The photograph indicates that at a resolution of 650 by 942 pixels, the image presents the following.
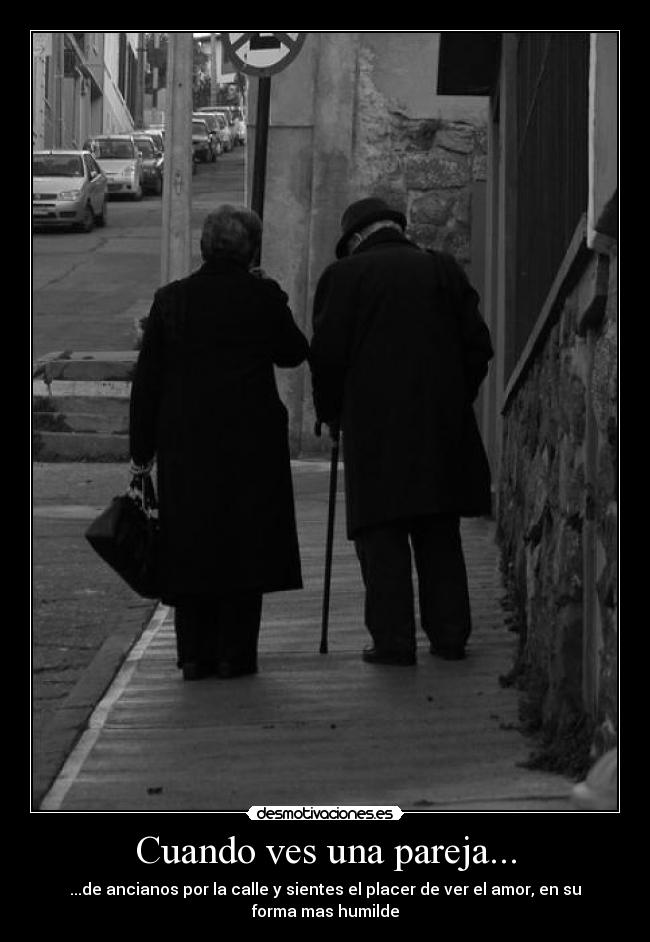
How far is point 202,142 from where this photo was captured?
6259cm

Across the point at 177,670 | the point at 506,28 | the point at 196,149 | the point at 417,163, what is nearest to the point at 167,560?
the point at 177,670

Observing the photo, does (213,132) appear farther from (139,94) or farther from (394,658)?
(394,658)

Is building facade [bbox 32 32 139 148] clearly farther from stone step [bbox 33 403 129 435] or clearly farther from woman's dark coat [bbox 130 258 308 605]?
woman's dark coat [bbox 130 258 308 605]

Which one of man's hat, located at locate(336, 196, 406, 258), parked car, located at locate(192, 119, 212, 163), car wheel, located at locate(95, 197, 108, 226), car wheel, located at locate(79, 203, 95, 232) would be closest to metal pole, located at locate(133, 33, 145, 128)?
parked car, located at locate(192, 119, 212, 163)

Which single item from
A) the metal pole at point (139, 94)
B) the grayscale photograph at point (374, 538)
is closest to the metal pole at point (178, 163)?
the grayscale photograph at point (374, 538)

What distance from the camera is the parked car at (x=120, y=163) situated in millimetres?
49281

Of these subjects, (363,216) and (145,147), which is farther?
(145,147)

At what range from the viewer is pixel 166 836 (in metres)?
4.57

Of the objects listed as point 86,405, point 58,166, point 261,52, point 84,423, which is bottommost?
point 84,423

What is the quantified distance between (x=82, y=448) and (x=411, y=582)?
8364mm

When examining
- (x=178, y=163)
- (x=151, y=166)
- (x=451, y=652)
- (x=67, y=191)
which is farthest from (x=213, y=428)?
(x=151, y=166)

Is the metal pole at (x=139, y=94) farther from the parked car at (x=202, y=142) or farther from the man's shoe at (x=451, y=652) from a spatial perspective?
the man's shoe at (x=451, y=652)

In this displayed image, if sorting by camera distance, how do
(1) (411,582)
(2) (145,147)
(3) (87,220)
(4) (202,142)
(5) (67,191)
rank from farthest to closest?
(4) (202,142), (2) (145,147), (3) (87,220), (5) (67,191), (1) (411,582)

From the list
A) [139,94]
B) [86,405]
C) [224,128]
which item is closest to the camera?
[86,405]
